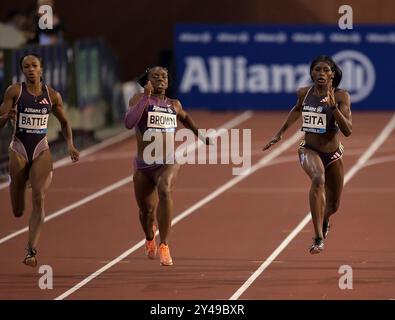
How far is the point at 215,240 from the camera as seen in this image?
14.6 meters

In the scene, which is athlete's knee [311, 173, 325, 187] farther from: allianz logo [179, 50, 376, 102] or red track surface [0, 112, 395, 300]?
allianz logo [179, 50, 376, 102]

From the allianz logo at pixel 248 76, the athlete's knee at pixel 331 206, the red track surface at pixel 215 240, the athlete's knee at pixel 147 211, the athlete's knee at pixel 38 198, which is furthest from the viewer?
the allianz logo at pixel 248 76

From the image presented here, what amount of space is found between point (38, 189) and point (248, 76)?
1663cm

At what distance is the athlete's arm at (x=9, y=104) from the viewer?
12320 mm

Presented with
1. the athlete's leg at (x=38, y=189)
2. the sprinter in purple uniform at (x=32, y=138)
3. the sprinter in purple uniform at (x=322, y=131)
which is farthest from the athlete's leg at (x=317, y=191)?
the athlete's leg at (x=38, y=189)

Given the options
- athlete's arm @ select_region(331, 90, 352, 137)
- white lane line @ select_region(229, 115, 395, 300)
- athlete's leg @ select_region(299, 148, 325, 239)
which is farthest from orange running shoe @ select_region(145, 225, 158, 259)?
athlete's arm @ select_region(331, 90, 352, 137)

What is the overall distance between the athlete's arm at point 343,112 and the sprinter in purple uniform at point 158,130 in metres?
1.26

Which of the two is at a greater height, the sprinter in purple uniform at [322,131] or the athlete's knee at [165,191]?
the sprinter in purple uniform at [322,131]

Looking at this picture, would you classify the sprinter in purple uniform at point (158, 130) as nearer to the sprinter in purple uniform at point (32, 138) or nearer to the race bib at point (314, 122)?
the sprinter in purple uniform at point (32, 138)

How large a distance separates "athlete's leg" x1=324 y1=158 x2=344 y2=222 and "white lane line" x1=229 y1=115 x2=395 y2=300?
2.26 feet

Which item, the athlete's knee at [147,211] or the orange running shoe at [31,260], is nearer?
the orange running shoe at [31,260]

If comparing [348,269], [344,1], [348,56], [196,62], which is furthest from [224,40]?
[348,269]

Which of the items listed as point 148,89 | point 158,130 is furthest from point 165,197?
point 148,89

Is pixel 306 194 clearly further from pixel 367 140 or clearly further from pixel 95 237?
pixel 367 140
